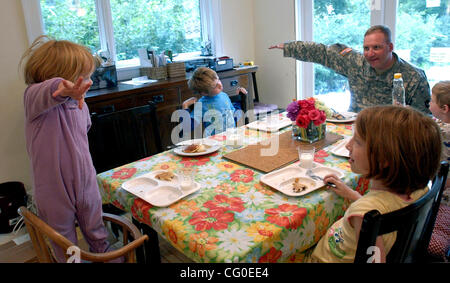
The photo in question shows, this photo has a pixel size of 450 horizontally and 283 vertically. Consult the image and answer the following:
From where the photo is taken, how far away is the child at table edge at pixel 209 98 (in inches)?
97.0

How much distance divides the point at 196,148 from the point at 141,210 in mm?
563

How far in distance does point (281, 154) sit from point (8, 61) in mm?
2160

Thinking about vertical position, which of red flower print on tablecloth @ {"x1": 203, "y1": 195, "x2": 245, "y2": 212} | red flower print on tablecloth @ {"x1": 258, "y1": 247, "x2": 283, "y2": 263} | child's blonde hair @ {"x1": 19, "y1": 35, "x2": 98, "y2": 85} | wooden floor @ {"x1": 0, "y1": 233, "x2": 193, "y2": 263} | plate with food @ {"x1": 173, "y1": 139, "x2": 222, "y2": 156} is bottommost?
wooden floor @ {"x1": 0, "y1": 233, "x2": 193, "y2": 263}

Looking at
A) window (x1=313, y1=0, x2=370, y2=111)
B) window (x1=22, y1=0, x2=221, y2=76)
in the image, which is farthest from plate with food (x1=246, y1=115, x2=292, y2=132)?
window (x1=22, y1=0, x2=221, y2=76)

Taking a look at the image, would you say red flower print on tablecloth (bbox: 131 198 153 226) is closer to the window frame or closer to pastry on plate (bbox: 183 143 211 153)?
pastry on plate (bbox: 183 143 211 153)

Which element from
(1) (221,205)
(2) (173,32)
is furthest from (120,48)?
(1) (221,205)

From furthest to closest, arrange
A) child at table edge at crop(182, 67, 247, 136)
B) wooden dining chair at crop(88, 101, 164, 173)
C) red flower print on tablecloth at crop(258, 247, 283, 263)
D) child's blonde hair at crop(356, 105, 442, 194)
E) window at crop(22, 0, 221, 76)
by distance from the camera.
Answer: window at crop(22, 0, 221, 76) < child at table edge at crop(182, 67, 247, 136) < wooden dining chair at crop(88, 101, 164, 173) < red flower print on tablecloth at crop(258, 247, 283, 263) < child's blonde hair at crop(356, 105, 442, 194)

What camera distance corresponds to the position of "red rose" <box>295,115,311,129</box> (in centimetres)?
181

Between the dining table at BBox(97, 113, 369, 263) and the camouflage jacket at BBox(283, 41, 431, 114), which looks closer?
the dining table at BBox(97, 113, 369, 263)

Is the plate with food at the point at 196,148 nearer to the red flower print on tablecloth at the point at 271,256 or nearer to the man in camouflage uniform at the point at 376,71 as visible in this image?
the red flower print on tablecloth at the point at 271,256

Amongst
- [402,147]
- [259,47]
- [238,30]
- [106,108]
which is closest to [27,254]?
[106,108]

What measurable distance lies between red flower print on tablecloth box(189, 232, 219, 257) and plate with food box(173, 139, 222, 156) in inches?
27.6

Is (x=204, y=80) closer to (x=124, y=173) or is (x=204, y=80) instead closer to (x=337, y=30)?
(x=124, y=173)

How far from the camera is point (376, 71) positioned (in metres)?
2.46
